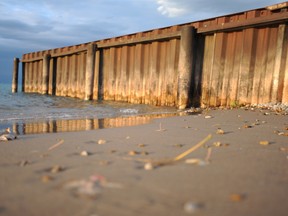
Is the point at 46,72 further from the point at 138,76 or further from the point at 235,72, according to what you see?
the point at 235,72

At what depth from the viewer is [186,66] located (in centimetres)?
730

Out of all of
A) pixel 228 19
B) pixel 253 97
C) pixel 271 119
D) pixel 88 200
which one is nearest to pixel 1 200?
pixel 88 200

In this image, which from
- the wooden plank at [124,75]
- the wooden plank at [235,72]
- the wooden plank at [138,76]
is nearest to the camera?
the wooden plank at [235,72]

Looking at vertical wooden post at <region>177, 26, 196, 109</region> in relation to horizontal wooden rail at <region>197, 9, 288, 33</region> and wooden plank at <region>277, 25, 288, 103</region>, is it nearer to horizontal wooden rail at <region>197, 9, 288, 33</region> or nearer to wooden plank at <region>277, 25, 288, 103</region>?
horizontal wooden rail at <region>197, 9, 288, 33</region>

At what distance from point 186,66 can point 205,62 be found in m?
0.54

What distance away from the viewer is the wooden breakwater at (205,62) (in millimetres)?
5980

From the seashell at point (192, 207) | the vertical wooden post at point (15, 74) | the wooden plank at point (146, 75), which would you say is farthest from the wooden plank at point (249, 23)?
the vertical wooden post at point (15, 74)

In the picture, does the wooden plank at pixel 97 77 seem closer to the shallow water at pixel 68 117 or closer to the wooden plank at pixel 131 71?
the wooden plank at pixel 131 71

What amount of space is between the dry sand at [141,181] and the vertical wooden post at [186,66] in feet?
15.9

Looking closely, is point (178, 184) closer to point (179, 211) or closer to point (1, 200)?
point (179, 211)

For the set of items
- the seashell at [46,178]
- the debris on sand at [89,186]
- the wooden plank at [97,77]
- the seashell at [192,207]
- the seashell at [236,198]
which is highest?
the wooden plank at [97,77]

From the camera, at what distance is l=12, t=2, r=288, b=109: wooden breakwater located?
5980 millimetres

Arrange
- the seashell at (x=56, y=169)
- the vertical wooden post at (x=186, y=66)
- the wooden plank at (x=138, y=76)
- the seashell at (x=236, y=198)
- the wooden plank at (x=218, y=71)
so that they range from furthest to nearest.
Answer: the wooden plank at (x=138, y=76)
the vertical wooden post at (x=186, y=66)
the wooden plank at (x=218, y=71)
the seashell at (x=56, y=169)
the seashell at (x=236, y=198)

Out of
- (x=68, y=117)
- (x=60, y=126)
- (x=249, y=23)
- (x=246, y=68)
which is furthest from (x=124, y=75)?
(x=60, y=126)
